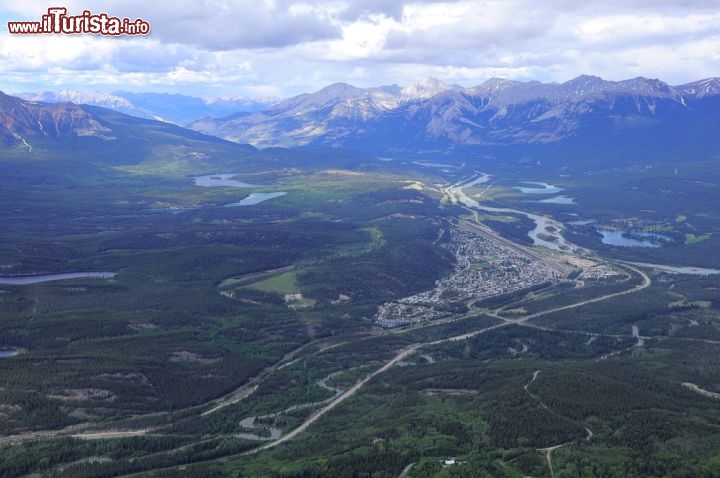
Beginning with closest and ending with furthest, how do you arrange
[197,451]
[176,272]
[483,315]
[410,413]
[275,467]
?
[275,467] < [197,451] < [410,413] < [483,315] < [176,272]

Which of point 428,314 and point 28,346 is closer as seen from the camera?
point 28,346

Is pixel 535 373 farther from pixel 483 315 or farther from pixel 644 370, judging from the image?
pixel 483 315

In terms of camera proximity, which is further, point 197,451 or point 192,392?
point 192,392

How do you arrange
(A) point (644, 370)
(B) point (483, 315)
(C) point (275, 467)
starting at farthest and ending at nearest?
(B) point (483, 315)
(A) point (644, 370)
(C) point (275, 467)

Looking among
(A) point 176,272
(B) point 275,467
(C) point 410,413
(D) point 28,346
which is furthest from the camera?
(A) point 176,272

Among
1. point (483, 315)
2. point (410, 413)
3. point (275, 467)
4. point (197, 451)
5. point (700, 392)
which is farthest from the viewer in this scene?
point (483, 315)

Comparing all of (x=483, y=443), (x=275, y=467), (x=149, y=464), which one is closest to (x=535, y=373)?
(x=483, y=443)

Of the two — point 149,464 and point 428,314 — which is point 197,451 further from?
point 428,314

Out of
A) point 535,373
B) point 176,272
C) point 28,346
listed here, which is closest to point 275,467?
point 535,373
